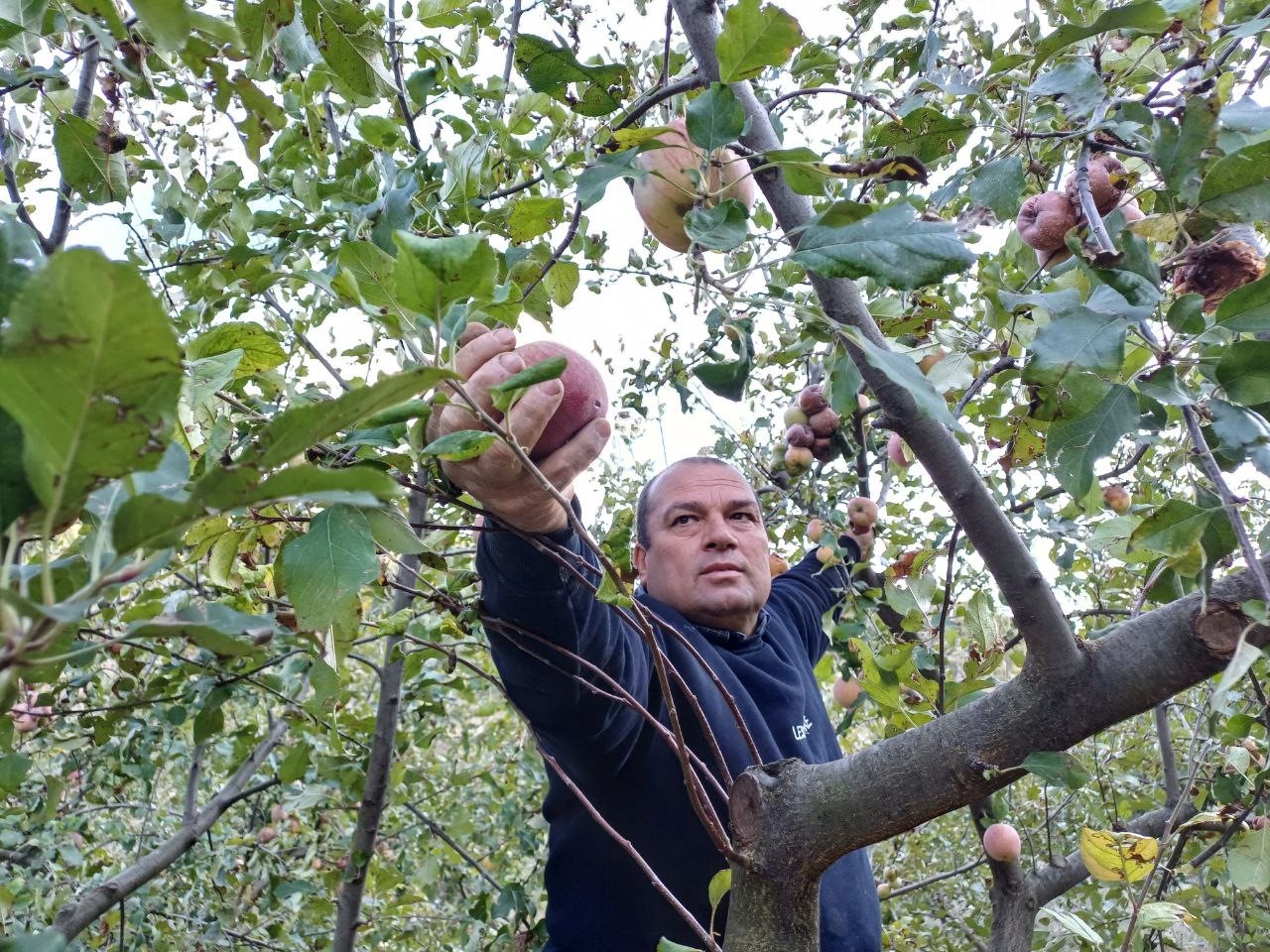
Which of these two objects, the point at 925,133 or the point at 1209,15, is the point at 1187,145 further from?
the point at 1209,15

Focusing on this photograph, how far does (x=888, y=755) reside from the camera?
104 cm

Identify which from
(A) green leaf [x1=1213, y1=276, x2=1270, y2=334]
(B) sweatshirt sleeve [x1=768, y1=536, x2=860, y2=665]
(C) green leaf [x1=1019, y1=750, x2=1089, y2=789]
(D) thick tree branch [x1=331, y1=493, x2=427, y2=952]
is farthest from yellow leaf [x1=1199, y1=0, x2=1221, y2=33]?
(D) thick tree branch [x1=331, y1=493, x2=427, y2=952]

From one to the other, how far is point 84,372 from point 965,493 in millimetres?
899

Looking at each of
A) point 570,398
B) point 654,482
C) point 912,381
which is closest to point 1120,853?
point 912,381

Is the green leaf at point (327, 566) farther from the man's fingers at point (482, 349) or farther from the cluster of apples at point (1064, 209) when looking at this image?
the cluster of apples at point (1064, 209)

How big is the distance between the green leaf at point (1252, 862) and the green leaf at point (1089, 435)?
39.9 inches

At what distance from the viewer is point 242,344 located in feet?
3.72

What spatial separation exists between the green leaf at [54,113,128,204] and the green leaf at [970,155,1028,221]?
1291 mm

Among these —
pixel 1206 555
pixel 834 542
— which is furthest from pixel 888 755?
pixel 834 542

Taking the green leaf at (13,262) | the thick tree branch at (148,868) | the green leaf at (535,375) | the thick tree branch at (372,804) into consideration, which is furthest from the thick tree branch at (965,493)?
the thick tree branch at (148,868)

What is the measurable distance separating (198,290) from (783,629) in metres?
1.87

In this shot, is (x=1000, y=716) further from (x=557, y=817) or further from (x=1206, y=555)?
(x=557, y=817)

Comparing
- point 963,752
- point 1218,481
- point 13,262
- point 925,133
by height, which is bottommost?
point 963,752

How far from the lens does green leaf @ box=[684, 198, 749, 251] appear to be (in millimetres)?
995
